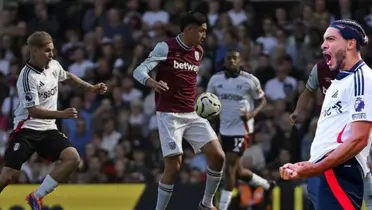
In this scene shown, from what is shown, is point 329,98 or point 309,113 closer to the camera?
point 329,98

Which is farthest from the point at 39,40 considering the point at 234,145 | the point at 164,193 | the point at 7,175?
the point at 234,145

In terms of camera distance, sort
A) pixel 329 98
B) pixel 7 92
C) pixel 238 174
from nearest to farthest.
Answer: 1. pixel 329 98
2. pixel 238 174
3. pixel 7 92

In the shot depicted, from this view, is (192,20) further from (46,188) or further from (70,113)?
(46,188)

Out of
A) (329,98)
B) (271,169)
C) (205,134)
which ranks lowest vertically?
(271,169)

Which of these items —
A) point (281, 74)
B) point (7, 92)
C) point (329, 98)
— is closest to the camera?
point (329, 98)

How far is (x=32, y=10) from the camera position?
68.1 feet

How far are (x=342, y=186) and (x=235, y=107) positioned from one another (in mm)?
7420

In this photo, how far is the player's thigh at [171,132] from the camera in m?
11.1

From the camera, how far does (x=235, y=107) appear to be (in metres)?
14.2

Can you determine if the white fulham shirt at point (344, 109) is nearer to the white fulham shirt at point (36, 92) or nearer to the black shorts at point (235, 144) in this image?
the white fulham shirt at point (36, 92)

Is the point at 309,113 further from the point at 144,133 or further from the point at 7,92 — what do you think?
the point at 7,92

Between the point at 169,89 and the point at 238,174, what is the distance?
10.7 ft

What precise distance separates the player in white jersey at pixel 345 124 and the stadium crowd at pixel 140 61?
8317 millimetres

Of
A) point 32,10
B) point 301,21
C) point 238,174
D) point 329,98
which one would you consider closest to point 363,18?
point 301,21
